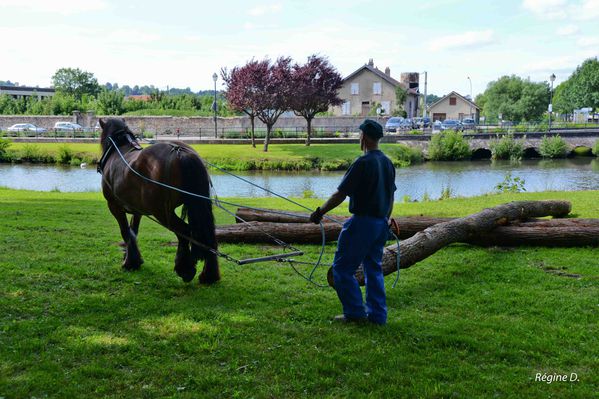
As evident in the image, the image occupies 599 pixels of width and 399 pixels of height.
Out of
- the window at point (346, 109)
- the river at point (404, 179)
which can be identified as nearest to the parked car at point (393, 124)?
the river at point (404, 179)

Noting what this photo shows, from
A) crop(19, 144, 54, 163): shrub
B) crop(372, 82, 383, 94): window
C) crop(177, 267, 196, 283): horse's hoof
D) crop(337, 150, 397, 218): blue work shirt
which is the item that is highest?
crop(372, 82, 383, 94): window

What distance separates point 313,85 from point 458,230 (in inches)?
1423

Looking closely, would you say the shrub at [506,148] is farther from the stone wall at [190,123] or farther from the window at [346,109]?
the window at [346,109]

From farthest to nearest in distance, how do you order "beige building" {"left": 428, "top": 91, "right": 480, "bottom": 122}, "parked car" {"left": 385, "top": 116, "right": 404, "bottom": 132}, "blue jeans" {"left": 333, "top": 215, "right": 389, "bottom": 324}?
"beige building" {"left": 428, "top": 91, "right": 480, "bottom": 122}, "parked car" {"left": 385, "top": 116, "right": 404, "bottom": 132}, "blue jeans" {"left": 333, "top": 215, "right": 389, "bottom": 324}

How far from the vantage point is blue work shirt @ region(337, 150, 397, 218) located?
5.17 m

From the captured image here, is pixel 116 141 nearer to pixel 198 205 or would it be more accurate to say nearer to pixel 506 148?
pixel 198 205

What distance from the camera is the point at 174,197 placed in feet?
22.1

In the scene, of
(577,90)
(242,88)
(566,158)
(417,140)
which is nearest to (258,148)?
(242,88)

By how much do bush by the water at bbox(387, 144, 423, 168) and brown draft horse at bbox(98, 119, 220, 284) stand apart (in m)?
34.9

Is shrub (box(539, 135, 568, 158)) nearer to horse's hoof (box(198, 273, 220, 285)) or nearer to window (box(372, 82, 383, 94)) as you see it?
window (box(372, 82, 383, 94))

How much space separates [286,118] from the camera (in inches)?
2367

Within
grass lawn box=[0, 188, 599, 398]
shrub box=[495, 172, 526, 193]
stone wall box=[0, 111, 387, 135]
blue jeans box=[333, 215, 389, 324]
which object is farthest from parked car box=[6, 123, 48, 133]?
blue jeans box=[333, 215, 389, 324]

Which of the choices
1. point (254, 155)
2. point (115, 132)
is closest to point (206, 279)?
point (115, 132)

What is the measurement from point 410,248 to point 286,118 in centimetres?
5368
